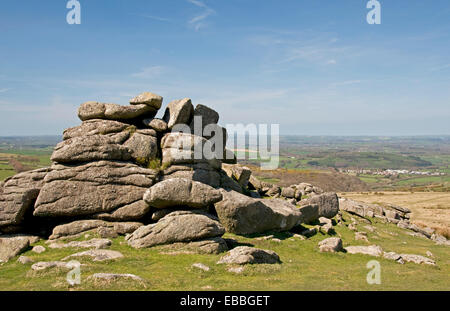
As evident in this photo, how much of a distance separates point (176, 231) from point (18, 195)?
15.8 metres

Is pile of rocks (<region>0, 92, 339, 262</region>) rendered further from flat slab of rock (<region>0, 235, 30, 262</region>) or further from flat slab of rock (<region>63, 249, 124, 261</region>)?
flat slab of rock (<region>63, 249, 124, 261</region>)

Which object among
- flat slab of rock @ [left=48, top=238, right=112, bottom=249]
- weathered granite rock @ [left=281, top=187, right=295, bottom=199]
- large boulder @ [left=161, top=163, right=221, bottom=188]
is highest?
large boulder @ [left=161, top=163, right=221, bottom=188]

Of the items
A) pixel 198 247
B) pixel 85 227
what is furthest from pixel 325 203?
pixel 85 227

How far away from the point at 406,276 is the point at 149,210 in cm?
2272

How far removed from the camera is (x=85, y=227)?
96.1ft

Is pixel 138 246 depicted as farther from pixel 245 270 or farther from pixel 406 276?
pixel 406 276

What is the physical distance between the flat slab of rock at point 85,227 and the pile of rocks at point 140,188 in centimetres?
9

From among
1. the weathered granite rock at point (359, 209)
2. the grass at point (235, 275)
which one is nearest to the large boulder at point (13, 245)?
the grass at point (235, 275)

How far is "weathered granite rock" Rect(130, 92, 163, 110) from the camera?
37094 millimetres

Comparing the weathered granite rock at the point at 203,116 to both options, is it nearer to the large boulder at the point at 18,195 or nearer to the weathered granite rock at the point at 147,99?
the weathered granite rock at the point at 147,99

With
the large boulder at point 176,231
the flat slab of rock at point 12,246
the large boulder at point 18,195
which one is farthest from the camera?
the large boulder at point 18,195

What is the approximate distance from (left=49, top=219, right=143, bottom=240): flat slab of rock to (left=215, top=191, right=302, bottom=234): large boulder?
8797 millimetres

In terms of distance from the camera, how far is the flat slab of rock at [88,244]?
25609 millimetres

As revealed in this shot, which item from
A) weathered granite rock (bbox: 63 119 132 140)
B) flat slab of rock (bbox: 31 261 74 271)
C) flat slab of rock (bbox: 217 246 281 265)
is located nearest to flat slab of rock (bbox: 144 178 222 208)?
flat slab of rock (bbox: 217 246 281 265)
